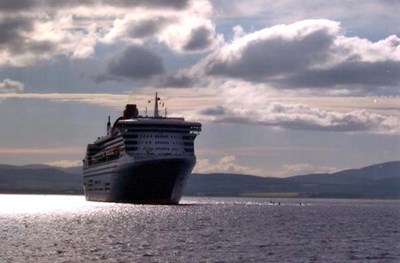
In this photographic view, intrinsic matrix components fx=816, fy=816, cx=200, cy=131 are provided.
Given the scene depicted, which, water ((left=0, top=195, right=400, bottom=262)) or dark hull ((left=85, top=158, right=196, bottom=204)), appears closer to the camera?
water ((left=0, top=195, right=400, bottom=262))

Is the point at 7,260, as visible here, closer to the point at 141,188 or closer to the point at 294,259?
the point at 294,259

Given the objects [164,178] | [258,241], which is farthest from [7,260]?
[164,178]

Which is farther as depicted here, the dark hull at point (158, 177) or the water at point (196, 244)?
the dark hull at point (158, 177)

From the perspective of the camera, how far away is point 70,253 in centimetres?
8744

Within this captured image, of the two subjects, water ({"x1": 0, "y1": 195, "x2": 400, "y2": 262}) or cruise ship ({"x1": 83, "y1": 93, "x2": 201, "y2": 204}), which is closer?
water ({"x1": 0, "y1": 195, "x2": 400, "y2": 262})

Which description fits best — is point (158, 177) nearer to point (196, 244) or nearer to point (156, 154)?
point (156, 154)

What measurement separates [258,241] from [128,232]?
80.7 feet

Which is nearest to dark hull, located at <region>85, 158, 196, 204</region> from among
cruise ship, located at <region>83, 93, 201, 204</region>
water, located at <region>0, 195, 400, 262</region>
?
cruise ship, located at <region>83, 93, 201, 204</region>

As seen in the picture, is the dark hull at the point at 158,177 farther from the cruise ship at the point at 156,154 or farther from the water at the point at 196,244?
the water at the point at 196,244

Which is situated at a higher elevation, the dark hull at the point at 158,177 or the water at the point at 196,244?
the dark hull at the point at 158,177

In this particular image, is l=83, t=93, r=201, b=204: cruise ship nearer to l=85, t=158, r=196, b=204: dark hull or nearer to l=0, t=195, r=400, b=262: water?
l=85, t=158, r=196, b=204: dark hull

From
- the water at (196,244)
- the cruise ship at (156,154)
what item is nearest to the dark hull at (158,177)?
the cruise ship at (156,154)

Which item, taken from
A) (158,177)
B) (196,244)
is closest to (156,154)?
(158,177)

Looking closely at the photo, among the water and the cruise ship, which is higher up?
the cruise ship
